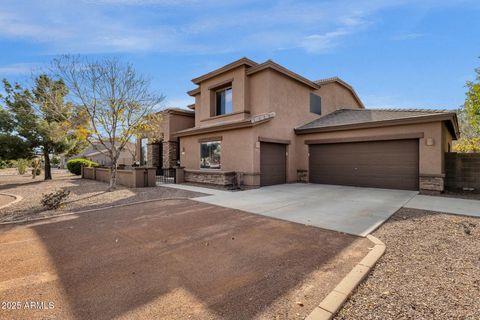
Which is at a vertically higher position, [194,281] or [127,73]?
[127,73]

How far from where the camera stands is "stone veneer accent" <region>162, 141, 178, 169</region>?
1877cm

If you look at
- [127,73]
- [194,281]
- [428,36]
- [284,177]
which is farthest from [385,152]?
[127,73]

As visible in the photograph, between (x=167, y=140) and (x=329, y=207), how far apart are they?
48.2 feet

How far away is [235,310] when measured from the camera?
2609mm

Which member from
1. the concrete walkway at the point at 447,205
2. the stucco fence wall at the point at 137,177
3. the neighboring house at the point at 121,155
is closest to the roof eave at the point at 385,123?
the concrete walkway at the point at 447,205

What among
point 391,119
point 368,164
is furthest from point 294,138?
point 391,119

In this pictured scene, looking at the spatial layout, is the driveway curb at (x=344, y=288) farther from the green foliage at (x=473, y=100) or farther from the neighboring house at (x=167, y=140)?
the neighboring house at (x=167, y=140)

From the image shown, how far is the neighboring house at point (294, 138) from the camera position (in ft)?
34.9

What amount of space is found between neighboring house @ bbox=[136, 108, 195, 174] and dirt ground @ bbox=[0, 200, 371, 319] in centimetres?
1299

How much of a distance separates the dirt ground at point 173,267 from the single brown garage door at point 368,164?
26.7 ft

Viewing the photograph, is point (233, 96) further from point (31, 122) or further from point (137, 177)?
point (31, 122)

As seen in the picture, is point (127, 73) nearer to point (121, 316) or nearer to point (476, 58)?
point (121, 316)

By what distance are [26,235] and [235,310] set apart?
5388 millimetres

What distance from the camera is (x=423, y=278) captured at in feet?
10.6
